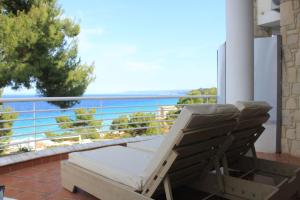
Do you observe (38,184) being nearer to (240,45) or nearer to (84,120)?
(84,120)

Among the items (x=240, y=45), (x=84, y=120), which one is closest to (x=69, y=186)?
(x=84, y=120)

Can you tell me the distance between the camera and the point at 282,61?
202 inches

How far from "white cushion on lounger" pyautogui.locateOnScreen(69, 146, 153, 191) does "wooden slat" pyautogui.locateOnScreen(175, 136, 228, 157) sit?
400mm

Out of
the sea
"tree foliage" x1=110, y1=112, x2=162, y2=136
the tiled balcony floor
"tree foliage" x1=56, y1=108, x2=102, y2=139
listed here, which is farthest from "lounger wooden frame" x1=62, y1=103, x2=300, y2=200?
"tree foliage" x1=110, y1=112, x2=162, y2=136

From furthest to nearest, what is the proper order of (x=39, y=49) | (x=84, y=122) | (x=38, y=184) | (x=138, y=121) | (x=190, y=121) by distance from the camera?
(x=138, y=121) → (x=39, y=49) → (x=84, y=122) → (x=38, y=184) → (x=190, y=121)

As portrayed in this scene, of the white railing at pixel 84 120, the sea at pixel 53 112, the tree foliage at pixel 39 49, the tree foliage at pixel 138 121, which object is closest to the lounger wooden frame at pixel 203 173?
the white railing at pixel 84 120

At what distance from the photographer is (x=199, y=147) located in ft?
7.88

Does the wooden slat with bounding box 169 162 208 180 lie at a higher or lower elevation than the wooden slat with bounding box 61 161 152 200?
higher

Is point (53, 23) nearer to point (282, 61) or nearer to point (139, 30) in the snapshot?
point (282, 61)

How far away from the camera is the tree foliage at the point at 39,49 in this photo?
9883 mm

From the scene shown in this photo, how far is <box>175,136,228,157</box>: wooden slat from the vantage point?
2228 mm

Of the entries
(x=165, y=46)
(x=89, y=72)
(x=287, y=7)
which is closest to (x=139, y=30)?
(x=165, y=46)

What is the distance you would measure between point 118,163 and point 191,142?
834 mm

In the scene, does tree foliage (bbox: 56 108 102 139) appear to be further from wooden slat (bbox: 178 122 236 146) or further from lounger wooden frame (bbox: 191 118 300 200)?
wooden slat (bbox: 178 122 236 146)
